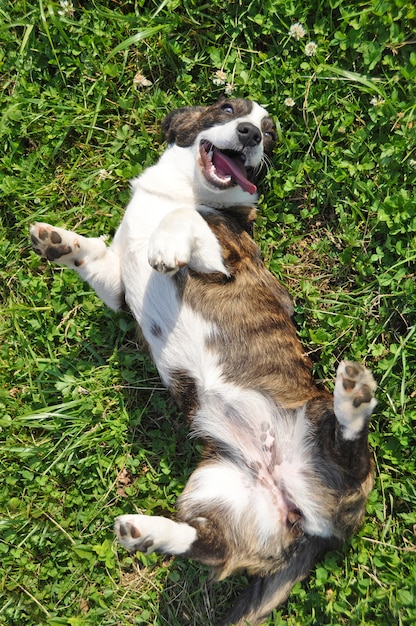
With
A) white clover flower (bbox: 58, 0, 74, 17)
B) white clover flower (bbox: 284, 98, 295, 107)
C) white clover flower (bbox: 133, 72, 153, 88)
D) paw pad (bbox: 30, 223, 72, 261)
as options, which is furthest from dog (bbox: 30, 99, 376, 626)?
white clover flower (bbox: 58, 0, 74, 17)

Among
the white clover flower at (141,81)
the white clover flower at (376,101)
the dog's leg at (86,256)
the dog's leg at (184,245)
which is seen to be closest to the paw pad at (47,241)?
the dog's leg at (86,256)

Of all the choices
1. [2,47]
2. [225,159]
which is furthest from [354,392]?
[2,47]

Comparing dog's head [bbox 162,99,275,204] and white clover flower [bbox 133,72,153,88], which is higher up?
white clover flower [bbox 133,72,153,88]

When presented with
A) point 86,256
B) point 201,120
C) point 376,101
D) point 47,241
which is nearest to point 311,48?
point 376,101

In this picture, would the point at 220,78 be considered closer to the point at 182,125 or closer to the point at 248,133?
the point at 182,125

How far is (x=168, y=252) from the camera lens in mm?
3391

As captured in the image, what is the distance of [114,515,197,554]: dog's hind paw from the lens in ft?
11.4

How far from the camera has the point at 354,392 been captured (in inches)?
131

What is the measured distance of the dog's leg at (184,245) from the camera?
3.40 m

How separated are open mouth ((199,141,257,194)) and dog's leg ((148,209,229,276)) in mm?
286

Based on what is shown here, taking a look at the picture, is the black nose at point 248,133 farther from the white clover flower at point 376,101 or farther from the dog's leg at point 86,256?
the dog's leg at point 86,256

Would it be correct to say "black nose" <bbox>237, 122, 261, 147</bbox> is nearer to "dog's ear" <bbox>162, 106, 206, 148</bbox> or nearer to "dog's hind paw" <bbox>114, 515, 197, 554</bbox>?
"dog's ear" <bbox>162, 106, 206, 148</bbox>

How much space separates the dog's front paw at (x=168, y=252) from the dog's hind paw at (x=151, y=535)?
1.49 m

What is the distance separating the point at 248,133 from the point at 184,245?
0.92m
